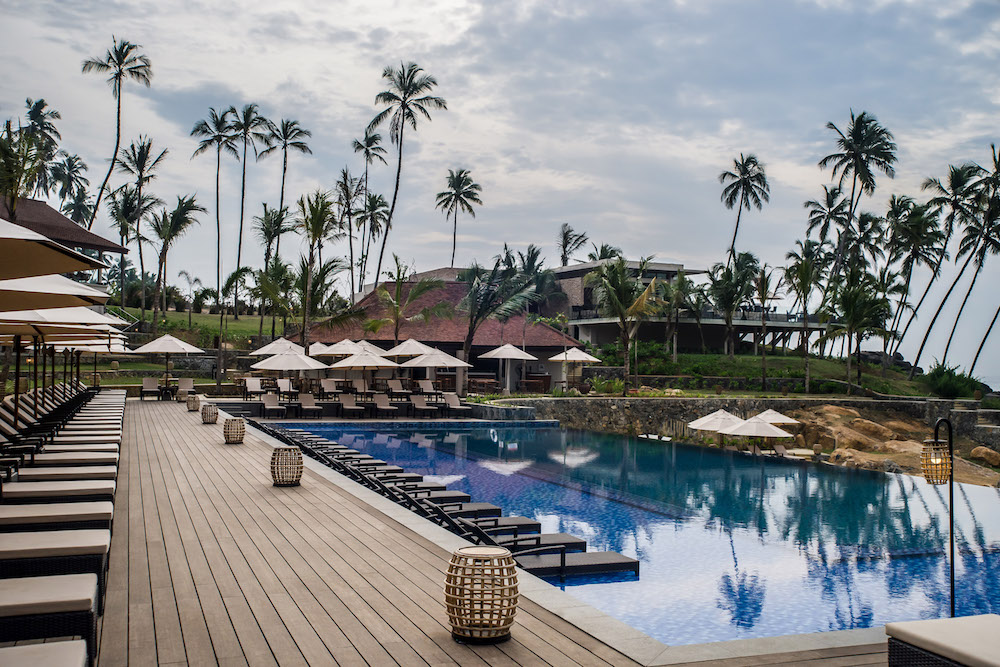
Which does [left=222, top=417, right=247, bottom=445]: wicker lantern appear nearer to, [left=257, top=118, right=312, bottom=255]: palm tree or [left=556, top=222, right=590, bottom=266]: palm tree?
[left=257, top=118, right=312, bottom=255]: palm tree

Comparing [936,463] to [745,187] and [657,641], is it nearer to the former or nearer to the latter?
[657,641]

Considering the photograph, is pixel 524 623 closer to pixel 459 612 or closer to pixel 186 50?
pixel 459 612

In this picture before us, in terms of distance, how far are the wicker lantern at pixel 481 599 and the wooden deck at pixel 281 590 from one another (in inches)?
3.3

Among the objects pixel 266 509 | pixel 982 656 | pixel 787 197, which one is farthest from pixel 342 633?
pixel 787 197

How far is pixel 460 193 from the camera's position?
5103 cm

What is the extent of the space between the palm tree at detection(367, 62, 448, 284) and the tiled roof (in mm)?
9870

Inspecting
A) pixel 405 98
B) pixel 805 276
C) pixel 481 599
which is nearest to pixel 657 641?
pixel 481 599

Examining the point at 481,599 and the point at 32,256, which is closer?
the point at 32,256

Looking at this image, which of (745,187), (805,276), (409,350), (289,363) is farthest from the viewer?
(745,187)

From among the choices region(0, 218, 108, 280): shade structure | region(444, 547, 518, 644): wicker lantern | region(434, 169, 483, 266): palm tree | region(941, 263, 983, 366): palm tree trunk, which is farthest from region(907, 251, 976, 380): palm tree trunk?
region(0, 218, 108, 280): shade structure

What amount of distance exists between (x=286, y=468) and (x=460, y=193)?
4305 centimetres

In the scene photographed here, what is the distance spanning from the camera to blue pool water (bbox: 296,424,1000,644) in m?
7.64

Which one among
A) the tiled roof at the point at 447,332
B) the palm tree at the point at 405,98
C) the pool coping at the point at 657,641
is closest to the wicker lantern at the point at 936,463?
the pool coping at the point at 657,641

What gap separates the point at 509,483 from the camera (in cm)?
1398
